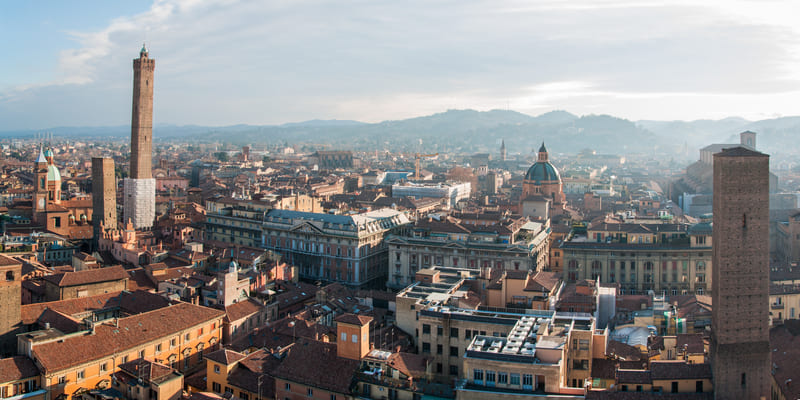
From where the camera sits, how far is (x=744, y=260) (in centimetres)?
3244

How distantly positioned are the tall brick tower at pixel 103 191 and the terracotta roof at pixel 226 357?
155ft

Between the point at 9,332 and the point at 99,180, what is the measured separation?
40.0 metres

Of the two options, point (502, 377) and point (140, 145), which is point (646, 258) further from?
point (140, 145)

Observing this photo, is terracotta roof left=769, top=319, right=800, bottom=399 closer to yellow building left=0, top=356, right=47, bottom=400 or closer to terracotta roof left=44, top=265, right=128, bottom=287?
yellow building left=0, top=356, right=47, bottom=400

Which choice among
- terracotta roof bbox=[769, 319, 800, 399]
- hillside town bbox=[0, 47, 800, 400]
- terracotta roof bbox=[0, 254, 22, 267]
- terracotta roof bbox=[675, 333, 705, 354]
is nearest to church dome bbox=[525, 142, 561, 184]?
hillside town bbox=[0, 47, 800, 400]

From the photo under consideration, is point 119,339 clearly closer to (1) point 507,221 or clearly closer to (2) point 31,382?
(2) point 31,382

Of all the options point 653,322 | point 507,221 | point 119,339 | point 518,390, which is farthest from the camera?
point 507,221

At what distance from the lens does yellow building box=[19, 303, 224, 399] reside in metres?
32.9

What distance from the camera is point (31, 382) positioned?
3200cm

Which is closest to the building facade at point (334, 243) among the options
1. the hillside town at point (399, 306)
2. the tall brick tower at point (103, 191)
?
the hillside town at point (399, 306)

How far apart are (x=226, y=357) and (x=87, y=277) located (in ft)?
61.6

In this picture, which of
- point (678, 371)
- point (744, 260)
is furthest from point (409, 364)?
point (744, 260)

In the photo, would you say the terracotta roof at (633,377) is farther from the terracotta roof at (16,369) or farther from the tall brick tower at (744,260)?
the terracotta roof at (16,369)

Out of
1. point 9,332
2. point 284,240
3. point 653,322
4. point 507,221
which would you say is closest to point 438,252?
point 507,221
